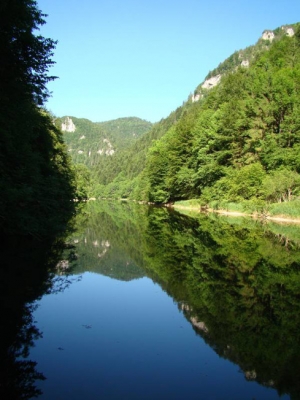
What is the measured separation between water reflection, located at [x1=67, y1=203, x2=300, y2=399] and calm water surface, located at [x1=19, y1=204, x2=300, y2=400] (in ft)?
0.10

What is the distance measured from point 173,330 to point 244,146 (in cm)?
4167

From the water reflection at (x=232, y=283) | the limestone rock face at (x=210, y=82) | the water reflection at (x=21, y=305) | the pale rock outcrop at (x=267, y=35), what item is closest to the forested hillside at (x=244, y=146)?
the water reflection at (x=232, y=283)

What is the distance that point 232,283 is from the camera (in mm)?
10578

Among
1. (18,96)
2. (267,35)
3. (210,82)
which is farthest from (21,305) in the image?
(267,35)

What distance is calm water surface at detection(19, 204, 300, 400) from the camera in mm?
5078

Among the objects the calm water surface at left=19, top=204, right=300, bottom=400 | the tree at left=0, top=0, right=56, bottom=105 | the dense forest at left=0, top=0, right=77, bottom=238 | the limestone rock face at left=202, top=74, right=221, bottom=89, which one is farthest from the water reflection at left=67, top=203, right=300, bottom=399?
the limestone rock face at left=202, top=74, right=221, bottom=89

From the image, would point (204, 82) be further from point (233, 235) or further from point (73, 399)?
point (73, 399)

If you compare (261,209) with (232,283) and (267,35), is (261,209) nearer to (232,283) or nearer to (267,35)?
(232,283)

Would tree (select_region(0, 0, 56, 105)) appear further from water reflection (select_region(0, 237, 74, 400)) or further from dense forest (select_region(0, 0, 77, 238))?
water reflection (select_region(0, 237, 74, 400))

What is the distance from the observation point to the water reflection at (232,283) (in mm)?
6055

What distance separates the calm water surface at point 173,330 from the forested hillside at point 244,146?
27.7m

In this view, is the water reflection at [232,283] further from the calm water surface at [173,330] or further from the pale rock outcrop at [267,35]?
the pale rock outcrop at [267,35]

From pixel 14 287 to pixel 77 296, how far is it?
5.60 feet

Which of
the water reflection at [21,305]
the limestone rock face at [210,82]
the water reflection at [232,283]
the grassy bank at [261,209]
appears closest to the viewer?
the water reflection at [21,305]
